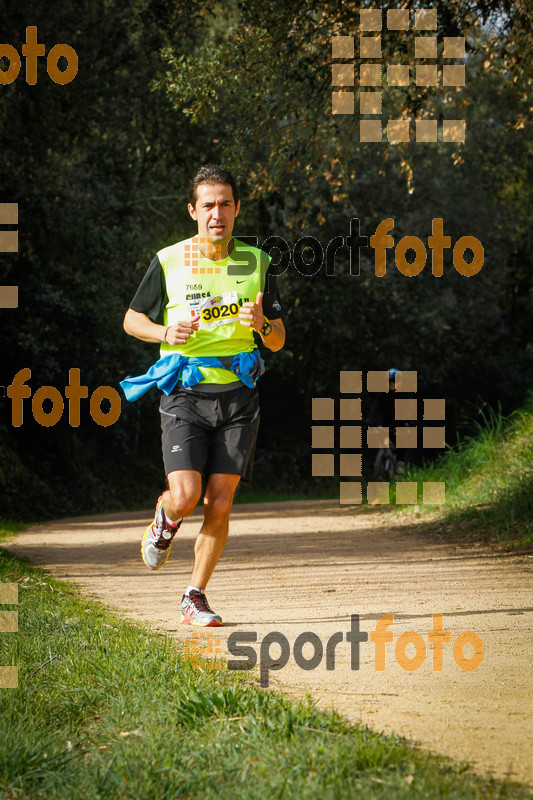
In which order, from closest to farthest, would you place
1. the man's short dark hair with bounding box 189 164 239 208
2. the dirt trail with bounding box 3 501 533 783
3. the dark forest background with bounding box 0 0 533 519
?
the dirt trail with bounding box 3 501 533 783, the man's short dark hair with bounding box 189 164 239 208, the dark forest background with bounding box 0 0 533 519

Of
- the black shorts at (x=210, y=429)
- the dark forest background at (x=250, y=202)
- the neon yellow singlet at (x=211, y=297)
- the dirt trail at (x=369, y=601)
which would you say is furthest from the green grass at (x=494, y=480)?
the neon yellow singlet at (x=211, y=297)

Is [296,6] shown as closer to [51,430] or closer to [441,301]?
[51,430]

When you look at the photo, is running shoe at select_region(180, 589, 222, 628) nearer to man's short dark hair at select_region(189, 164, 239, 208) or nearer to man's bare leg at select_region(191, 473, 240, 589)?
man's bare leg at select_region(191, 473, 240, 589)

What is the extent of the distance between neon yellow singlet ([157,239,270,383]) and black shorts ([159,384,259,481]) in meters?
0.13

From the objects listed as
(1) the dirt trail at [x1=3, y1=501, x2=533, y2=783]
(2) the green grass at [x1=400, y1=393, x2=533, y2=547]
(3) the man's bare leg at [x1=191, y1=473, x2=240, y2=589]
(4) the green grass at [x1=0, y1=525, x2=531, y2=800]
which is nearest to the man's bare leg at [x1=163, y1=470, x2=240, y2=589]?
(3) the man's bare leg at [x1=191, y1=473, x2=240, y2=589]

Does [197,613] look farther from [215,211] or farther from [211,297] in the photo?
[215,211]

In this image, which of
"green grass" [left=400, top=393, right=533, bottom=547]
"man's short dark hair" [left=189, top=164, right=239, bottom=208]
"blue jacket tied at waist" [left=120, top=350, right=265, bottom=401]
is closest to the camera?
"blue jacket tied at waist" [left=120, top=350, right=265, bottom=401]

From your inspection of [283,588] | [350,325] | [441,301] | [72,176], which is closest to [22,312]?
[72,176]

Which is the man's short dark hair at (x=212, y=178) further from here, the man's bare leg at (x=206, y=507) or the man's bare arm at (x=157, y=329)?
the man's bare leg at (x=206, y=507)

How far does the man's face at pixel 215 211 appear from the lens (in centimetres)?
528

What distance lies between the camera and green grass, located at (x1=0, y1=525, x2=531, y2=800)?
2.75m

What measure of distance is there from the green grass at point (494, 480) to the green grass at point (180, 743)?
5.78 metres

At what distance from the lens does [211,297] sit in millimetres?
5273

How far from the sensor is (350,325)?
80.5 feet
